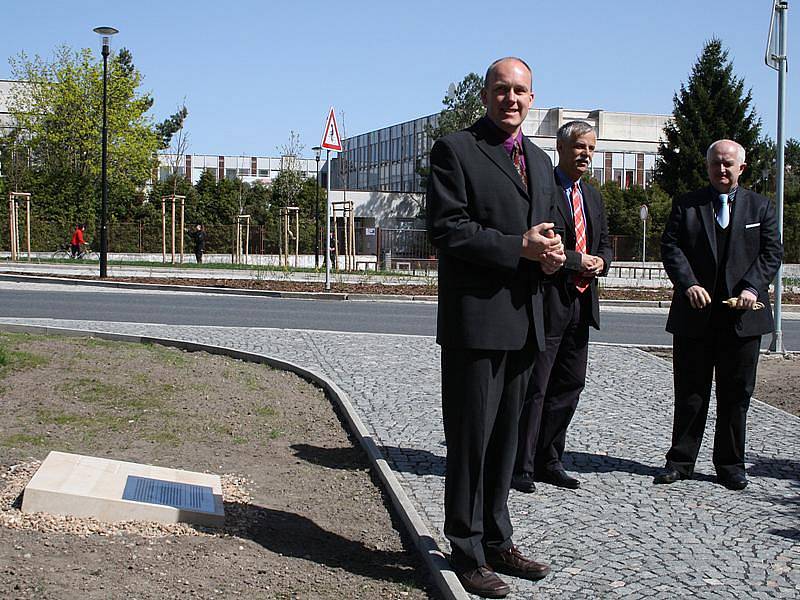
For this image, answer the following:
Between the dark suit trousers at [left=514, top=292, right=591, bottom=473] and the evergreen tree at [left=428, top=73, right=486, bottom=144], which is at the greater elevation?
the evergreen tree at [left=428, top=73, right=486, bottom=144]

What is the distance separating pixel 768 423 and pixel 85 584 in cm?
596

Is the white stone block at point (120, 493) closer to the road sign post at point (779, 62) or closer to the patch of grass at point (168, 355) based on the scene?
the patch of grass at point (168, 355)

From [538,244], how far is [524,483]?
2269 mm

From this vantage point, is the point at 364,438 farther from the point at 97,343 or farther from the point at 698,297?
the point at 97,343

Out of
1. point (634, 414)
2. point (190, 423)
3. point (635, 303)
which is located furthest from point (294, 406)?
point (635, 303)

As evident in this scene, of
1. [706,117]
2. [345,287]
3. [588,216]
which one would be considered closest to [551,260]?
[588,216]

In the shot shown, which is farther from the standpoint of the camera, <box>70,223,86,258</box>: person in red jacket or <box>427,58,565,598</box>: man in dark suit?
<box>70,223,86,258</box>: person in red jacket

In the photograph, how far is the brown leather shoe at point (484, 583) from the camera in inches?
161

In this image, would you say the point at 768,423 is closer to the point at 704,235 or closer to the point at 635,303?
the point at 704,235

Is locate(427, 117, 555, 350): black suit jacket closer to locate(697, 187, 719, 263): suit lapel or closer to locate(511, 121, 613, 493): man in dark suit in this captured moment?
locate(511, 121, 613, 493): man in dark suit

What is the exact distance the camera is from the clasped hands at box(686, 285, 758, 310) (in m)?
5.86

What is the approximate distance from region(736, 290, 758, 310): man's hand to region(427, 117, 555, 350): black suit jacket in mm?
2194

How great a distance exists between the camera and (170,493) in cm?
530

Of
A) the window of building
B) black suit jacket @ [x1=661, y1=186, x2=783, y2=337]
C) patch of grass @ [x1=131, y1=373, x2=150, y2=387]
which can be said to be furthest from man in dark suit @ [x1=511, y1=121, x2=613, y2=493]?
the window of building
